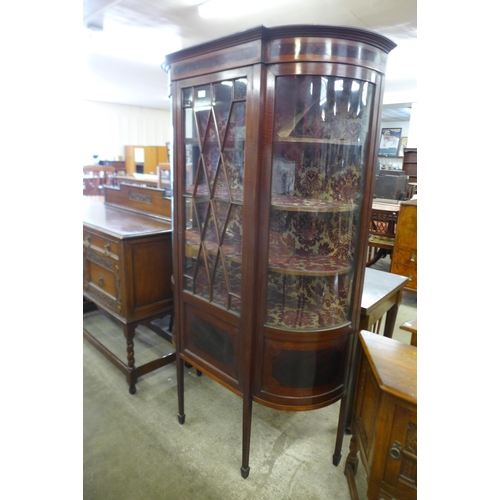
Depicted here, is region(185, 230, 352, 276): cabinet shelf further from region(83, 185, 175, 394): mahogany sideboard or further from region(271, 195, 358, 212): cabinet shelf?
region(83, 185, 175, 394): mahogany sideboard

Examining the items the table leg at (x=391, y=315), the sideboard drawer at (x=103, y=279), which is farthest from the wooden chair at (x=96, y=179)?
the table leg at (x=391, y=315)

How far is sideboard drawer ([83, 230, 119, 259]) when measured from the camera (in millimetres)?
2043

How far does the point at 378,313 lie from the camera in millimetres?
1726

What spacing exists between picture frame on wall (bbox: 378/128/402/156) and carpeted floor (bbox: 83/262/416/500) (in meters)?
5.80

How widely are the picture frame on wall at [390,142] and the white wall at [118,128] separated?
5.79 m

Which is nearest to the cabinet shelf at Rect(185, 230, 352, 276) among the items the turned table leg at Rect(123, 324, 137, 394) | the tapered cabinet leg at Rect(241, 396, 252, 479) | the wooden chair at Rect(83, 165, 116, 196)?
the tapered cabinet leg at Rect(241, 396, 252, 479)

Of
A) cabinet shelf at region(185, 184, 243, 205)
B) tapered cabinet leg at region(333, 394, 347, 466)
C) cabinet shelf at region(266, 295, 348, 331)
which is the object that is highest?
cabinet shelf at region(185, 184, 243, 205)

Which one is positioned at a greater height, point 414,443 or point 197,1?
point 197,1

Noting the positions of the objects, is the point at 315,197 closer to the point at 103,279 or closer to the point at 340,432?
the point at 340,432

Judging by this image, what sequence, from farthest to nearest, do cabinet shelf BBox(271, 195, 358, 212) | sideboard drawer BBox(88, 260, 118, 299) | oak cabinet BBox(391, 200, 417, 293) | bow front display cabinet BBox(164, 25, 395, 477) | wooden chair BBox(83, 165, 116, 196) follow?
wooden chair BBox(83, 165, 116, 196)
oak cabinet BBox(391, 200, 417, 293)
sideboard drawer BBox(88, 260, 118, 299)
cabinet shelf BBox(271, 195, 358, 212)
bow front display cabinet BBox(164, 25, 395, 477)

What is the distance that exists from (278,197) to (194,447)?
134cm
